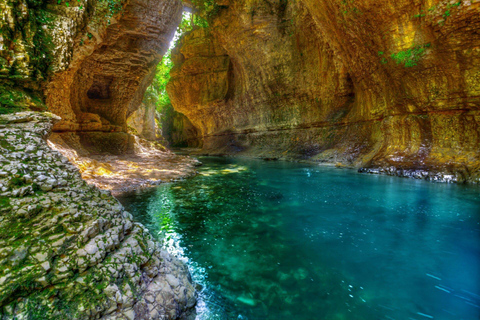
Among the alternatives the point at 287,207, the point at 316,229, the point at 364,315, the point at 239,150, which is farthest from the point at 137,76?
the point at 364,315

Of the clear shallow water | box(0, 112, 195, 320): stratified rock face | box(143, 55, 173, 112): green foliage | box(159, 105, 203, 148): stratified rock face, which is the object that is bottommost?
the clear shallow water

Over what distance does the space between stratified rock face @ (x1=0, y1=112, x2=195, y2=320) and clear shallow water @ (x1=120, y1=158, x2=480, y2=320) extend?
413mm

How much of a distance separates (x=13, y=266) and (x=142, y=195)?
378cm

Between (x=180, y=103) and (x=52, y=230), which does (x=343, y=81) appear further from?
(x=180, y=103)

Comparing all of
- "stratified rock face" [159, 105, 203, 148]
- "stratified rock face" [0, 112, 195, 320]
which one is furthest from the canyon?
"stratified rock face" [159, 105, 203, 148]

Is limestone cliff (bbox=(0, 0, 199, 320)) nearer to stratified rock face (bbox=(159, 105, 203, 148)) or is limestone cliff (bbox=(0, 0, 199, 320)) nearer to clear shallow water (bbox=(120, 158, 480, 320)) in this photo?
clear shallow water (bbox=(120, 158, 480, 320))

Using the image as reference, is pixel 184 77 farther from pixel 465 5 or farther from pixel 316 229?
pixel 316 229

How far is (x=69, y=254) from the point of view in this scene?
1446 mm

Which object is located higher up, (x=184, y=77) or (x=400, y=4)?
(x=184, y=77)

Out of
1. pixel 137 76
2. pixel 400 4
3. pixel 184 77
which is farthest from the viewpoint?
pixel 184 77

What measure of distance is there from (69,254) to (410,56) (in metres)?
8.79

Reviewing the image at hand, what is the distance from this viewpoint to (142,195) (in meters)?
4.93

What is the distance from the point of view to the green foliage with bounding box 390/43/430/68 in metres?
6.40

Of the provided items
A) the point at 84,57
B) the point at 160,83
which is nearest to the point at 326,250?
the point at 84,57
